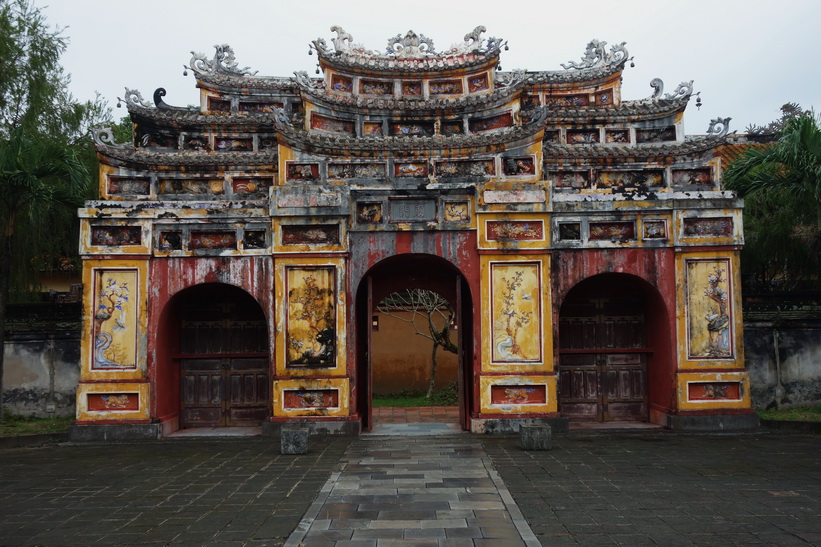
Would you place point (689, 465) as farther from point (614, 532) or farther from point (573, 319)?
point (573, 319)

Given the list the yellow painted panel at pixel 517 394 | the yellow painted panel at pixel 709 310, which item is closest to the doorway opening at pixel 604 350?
the yellow painted panel at pixel 709 310

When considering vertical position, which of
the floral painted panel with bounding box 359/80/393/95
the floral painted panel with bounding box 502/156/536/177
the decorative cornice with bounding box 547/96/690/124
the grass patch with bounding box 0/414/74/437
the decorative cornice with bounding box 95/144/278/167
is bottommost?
the grass patch with bounding box 0/414/74/437

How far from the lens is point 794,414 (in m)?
13.0

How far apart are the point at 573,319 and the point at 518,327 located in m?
1.95

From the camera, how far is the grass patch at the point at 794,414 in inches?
491

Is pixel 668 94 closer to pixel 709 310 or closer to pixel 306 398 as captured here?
pixel 709 310

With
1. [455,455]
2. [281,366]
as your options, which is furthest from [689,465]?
[281,366]

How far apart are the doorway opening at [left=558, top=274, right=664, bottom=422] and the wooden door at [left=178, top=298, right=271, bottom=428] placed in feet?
19.7

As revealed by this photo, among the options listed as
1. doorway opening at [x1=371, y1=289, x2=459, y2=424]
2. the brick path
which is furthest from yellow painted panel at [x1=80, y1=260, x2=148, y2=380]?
doorway opening at [x1=371, y1=289, x2=459, y2=424]

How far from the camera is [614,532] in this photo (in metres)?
6.14

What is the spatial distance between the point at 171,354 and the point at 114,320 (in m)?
1.36

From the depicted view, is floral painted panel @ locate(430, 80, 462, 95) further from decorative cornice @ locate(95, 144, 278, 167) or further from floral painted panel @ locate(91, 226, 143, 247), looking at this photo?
floral painted panel @ locate(91, 226, 143, 247)

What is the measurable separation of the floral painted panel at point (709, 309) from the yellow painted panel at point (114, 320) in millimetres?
9775

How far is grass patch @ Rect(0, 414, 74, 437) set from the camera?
12.3 meters
